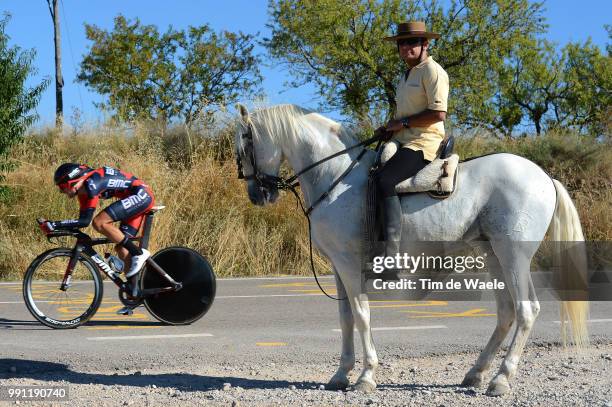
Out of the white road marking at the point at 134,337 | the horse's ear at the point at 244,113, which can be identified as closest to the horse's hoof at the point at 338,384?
the horse's ear at the point at 244,113

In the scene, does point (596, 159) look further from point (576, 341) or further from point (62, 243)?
point (576, 341)

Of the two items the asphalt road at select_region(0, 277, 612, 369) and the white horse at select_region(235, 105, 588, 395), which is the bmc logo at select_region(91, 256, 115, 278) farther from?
the white horse at select_region(235, 105, 588, 395)

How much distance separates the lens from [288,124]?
22.9 ft

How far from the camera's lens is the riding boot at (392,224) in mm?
6621

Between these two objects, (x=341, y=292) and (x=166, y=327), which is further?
(x=166, y=327)

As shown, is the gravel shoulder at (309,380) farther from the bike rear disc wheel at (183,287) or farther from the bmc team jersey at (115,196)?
the bmc team jersey at (115,196)

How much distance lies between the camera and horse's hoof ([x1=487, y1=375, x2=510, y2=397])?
6.54 meters

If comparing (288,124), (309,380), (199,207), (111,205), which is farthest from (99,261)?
(199,207)

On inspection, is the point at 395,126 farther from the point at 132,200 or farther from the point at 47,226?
the point at 47,226

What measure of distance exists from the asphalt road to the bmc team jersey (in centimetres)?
121

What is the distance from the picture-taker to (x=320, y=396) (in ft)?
21.4

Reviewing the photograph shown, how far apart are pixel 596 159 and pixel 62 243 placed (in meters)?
12.8

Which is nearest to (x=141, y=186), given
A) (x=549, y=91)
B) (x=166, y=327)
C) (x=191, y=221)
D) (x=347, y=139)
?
(x=166, y=327)

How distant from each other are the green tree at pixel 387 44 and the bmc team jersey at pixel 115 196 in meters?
25.9
